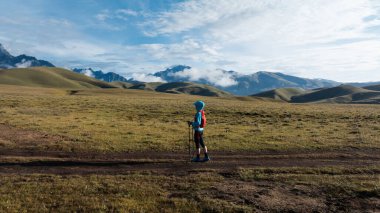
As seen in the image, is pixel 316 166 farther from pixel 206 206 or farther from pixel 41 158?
pixel 41 158

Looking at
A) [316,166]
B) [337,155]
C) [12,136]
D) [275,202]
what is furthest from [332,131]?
[12,136]

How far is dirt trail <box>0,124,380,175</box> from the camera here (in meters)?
15.8

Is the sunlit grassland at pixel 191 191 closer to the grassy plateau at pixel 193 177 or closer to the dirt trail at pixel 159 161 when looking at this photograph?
the grassy plateau at pixel 193 177

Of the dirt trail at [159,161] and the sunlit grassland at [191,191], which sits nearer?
the sunlit grassland at [191,191]

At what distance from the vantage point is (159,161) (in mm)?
17625

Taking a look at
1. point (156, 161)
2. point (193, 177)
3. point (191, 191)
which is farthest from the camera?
point (156, 161)

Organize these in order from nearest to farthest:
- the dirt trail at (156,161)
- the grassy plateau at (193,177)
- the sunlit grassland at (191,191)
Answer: the sunlit grassland at (191,191) → the grassy plateau at (193,177) → the dirt trail at (156,161)

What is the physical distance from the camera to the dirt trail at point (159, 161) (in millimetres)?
15797

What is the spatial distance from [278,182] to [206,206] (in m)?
4.35

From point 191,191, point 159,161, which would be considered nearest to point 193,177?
point 191,191

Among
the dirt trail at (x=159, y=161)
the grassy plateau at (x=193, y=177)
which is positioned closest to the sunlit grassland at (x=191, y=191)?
the grassy plateau at (x=193, y=177)

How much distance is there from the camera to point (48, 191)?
12.2 meters

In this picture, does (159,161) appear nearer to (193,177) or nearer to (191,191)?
(193,177)

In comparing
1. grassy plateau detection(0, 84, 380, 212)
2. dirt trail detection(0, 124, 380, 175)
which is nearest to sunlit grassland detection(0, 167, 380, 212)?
grassy plateau detection(0, 84, 380, 212)
